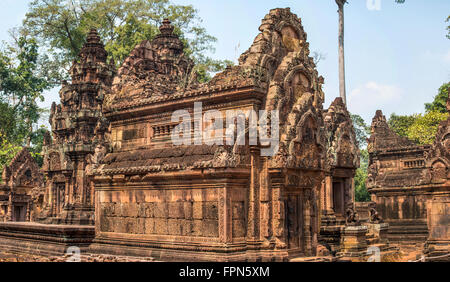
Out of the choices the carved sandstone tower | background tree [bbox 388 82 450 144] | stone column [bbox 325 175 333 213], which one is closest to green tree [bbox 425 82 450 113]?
background tree [bbox 388 82 450 144]

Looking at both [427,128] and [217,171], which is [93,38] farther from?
[427,128]

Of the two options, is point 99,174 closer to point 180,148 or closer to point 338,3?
point 180,148

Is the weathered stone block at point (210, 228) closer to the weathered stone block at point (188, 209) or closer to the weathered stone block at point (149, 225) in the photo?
the weathered stone block at point (188, 209)

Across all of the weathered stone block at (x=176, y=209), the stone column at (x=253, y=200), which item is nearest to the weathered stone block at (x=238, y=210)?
the stone column at (x=253, y=200)

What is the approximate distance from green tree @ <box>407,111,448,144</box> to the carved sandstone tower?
63.1 ft

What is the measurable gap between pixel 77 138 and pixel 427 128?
2108cm

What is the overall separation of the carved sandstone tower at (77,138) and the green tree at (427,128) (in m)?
19.2

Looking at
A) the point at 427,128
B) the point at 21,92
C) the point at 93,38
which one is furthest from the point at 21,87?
the point at 427,128

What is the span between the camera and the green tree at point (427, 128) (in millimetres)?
32781

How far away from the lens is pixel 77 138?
77.2 ft

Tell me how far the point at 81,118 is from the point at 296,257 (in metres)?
14.7

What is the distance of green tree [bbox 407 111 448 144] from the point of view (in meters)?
32.8
